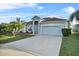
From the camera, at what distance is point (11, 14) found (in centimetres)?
376

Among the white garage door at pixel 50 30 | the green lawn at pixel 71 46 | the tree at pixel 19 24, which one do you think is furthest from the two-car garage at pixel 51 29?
the tree at pixel 19 24

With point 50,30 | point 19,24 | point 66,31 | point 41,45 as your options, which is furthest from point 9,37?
point 66,31

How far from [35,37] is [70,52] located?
535mm

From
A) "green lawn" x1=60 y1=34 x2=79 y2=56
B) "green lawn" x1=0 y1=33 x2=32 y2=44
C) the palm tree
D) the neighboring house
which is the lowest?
"green lawn" x1=60 y1=34 x2=79 y2=56

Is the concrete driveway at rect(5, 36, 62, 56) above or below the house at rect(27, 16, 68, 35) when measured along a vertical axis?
below

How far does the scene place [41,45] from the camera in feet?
12.3

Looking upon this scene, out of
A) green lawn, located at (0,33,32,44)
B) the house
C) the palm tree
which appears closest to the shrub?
the house

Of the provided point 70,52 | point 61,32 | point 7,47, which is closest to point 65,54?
point 70,52

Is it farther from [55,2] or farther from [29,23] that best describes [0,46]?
[55,2]

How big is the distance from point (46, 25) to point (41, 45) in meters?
0.30

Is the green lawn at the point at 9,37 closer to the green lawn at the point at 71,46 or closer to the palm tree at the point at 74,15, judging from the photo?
the green lawn at the point at 71,46

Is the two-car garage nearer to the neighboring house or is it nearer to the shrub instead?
the shrub

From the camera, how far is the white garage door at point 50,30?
378 cm

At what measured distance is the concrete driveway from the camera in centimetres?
373
